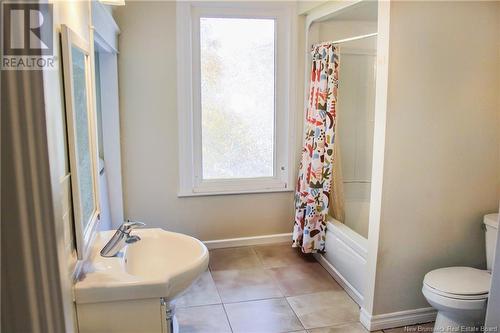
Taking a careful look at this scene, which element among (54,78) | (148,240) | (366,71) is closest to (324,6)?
(366,71)

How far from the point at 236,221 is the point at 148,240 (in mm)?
1732

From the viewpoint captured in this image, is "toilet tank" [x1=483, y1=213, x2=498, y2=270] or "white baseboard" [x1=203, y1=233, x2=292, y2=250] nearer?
"toilet tank" [x1=483, y1=213, x2=498, y2=270]

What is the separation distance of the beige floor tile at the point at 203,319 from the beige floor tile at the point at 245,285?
15cm

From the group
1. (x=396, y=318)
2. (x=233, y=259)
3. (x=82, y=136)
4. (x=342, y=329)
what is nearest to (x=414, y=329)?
(x=396, y=318)

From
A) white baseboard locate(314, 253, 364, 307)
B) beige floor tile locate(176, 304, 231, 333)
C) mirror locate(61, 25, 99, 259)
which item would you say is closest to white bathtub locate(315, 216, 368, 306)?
white baseboard locate(314, 253, 364, 307)

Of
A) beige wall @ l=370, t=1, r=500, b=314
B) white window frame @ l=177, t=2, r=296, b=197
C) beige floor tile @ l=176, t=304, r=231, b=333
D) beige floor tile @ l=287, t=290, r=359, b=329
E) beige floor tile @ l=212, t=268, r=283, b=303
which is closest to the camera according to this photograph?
beige wall @ l=370, t=1, r=500, b=314

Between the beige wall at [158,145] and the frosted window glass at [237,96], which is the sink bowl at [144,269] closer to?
the beige wall at [158,145]

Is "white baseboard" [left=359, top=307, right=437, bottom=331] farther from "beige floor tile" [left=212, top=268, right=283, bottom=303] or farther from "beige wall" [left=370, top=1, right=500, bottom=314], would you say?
"beige floor tile" [left=212, top=268, right=283, bottom=303]

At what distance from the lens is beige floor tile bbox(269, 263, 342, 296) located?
2.94 meters

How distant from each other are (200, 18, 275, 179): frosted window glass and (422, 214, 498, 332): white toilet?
182cm

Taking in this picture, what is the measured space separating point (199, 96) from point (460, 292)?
2.37 m

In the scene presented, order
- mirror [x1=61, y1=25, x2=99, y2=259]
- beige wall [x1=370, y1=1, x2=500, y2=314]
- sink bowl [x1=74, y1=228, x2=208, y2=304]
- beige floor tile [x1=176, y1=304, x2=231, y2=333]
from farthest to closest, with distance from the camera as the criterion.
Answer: beige floor tile [x1=176, y1=304, x2=231, y2=333] < beige wall [x1=370, y1=1, x2=500, y2=314] < sink bowl [x1=74, y1=228, x2=208, y2=304] < mirror [x1=61, y1=25, x2=99, y2=259]

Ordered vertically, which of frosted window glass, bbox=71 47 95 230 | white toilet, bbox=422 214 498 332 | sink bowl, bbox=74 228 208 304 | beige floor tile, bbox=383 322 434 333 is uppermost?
frosted window glass, bbox=71 47 95 230

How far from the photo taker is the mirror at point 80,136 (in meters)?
1.31
